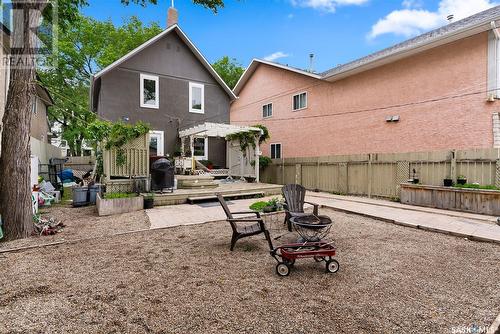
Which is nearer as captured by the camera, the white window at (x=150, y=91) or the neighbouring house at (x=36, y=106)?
the neighbouring house at (x=36, y=106)

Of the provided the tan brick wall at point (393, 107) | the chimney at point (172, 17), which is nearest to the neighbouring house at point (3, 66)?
the chimney at point (172, 17)

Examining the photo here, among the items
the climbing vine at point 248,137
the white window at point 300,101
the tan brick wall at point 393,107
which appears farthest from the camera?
the white window at point 300,101

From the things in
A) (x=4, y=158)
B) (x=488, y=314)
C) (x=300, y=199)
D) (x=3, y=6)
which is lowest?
(x=488, y=314)

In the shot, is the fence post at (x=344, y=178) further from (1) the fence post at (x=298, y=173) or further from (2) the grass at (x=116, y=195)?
(2) the grass at (x=116, y=195)

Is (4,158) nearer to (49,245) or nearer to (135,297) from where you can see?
(49,245)

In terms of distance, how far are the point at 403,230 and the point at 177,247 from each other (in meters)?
4.99

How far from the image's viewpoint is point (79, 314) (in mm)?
2639

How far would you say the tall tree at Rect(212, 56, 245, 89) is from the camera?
2667 centimetres

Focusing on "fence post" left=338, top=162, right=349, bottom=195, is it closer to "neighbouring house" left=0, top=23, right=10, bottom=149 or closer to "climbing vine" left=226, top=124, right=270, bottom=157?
"climbing vine" left=226, top=124, right=270, bottom=157

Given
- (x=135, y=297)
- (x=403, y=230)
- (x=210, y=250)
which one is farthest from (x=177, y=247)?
(x=403, y=230)

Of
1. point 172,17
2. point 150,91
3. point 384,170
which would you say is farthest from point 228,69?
point 384,170

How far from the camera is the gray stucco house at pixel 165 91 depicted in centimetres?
1216

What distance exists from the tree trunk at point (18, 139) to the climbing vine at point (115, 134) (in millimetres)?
2564

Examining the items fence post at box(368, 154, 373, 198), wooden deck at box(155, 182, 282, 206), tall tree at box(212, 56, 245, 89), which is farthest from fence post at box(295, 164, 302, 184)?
tall tree at box(212, 56, 245, 89)
